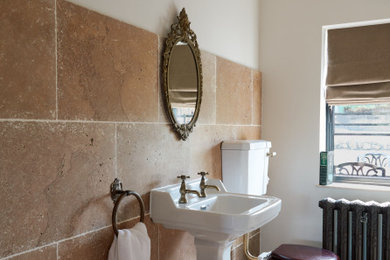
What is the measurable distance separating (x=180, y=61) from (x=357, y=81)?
157 cm

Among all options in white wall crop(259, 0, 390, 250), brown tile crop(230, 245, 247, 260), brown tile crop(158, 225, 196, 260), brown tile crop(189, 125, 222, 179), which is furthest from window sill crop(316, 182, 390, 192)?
brown tile crop(158, 225, 196, 260)

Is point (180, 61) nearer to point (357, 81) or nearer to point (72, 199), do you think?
point (72, 199)

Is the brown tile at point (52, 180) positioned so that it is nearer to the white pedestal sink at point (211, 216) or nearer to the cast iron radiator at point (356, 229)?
the white pedestal sink at point (211, 216)

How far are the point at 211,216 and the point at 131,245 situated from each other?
1.14 feet

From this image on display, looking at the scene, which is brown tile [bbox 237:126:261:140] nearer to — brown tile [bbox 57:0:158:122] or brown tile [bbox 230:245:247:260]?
brown tile [bbox 230:245:247:260]

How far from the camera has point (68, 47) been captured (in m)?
1.35

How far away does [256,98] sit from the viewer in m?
3.00

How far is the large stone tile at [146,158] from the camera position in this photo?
1.63m

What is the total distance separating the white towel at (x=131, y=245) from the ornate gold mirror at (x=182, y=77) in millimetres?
596

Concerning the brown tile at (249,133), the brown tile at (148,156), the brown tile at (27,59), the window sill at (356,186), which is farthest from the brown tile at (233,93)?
the brown tile at (27,59)

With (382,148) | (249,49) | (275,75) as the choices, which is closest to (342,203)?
(382,148)

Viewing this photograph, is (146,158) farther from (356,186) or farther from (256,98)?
(356,186)

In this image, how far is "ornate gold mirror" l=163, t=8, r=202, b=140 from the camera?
1.90 meters

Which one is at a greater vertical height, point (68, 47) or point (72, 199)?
point (68, 47)
